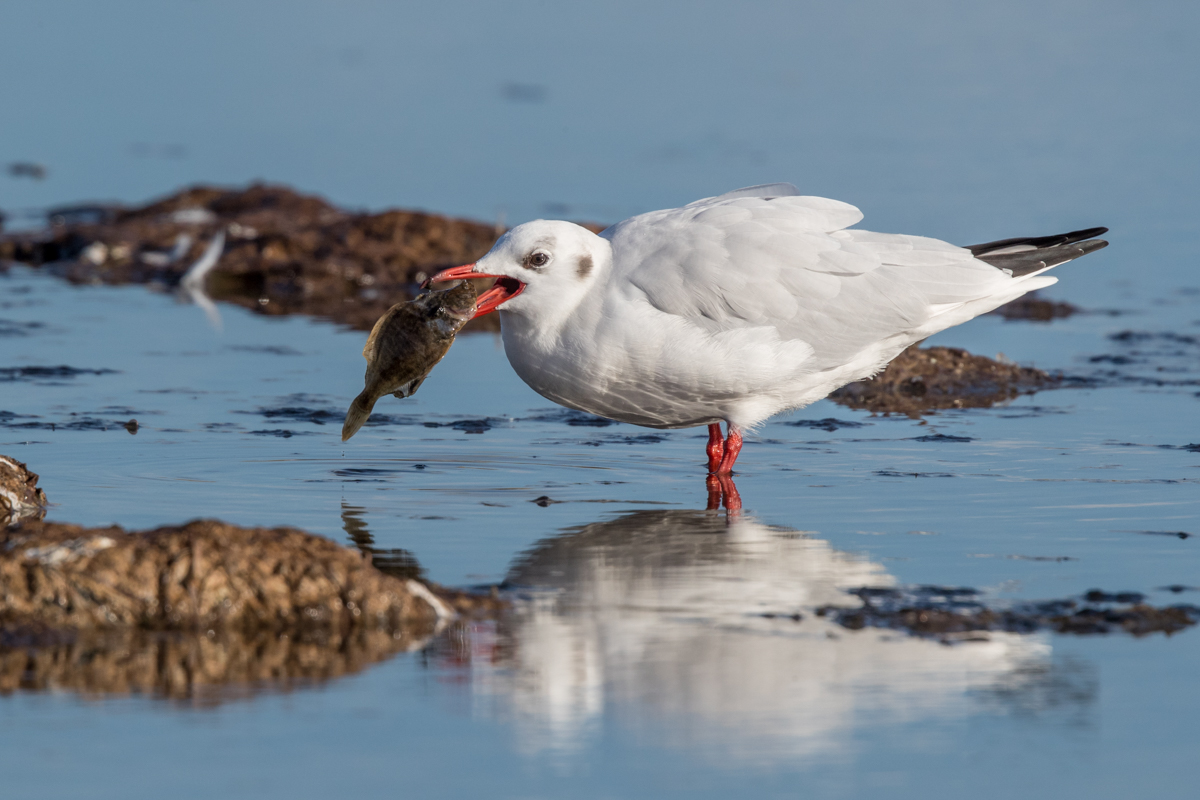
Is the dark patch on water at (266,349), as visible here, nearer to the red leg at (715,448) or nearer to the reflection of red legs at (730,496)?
the red leg at (715,448)

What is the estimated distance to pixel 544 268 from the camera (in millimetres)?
6844

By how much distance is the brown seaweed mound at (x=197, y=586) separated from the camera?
490 cm

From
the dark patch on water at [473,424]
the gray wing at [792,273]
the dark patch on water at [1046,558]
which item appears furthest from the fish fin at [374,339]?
the dark patch on water at [1046,558]

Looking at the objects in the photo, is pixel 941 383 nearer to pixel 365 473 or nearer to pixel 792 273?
pixel 792 273

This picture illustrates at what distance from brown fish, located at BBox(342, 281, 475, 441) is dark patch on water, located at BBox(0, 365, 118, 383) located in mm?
2841

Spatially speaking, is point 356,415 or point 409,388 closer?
point 356,415

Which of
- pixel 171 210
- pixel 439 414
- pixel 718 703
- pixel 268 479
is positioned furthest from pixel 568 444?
pixel 171 210

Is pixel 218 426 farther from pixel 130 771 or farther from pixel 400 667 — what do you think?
pixel 130 771

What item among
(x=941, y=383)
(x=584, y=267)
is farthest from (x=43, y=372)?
(x=941, y=383)

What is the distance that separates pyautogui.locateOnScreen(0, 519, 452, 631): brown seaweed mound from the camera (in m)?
4.90

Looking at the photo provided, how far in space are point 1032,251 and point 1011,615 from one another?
327 cm

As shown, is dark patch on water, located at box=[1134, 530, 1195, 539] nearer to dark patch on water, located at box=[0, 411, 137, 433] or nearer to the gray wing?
→ the gray wing

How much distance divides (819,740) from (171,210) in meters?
11.3

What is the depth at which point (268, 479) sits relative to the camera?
273 inches
